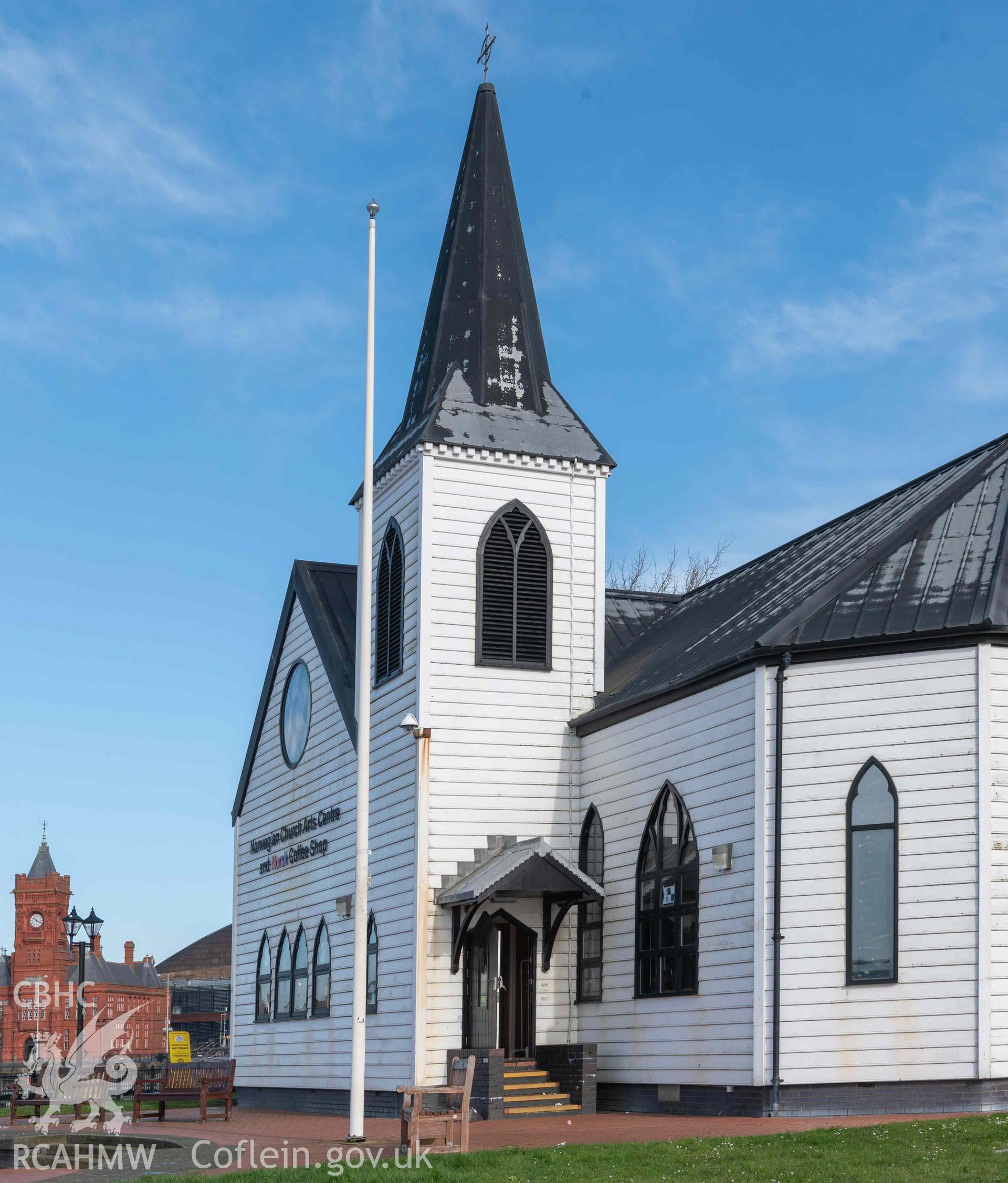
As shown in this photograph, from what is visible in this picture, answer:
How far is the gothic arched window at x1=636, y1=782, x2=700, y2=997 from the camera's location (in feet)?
71.4

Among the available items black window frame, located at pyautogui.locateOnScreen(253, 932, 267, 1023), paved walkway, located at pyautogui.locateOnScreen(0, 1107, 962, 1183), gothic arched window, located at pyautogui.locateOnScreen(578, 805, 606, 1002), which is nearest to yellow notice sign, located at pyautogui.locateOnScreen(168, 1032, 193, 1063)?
black window frame, located at pyautogui.locateOnScreen(253, 932, 267, 1023)

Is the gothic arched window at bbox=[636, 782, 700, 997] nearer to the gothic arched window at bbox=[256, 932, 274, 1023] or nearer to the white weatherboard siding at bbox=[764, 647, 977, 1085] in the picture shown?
the white weatherboard siding at bbox=[764, 647, 977, 1085]

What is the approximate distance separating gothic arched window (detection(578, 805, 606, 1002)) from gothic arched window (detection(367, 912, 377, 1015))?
3.44 metres

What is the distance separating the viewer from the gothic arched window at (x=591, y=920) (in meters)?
24.4

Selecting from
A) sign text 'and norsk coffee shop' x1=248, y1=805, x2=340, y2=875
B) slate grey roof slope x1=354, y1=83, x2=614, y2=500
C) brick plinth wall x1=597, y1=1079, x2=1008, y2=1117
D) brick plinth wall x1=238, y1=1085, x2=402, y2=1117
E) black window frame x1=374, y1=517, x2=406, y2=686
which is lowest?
brick plinth wall x1=238, y1=1085, x2=402, y2=1117

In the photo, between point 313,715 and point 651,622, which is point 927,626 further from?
point 313,715

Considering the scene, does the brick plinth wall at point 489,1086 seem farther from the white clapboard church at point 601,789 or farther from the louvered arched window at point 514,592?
the louvered arched window at point 514,592

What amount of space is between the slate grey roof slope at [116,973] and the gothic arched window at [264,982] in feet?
299

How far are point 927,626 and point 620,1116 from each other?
8.10 metres

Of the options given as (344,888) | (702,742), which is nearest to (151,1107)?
(344,888)

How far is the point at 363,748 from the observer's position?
64.8 feet

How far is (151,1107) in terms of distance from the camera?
32.2 meters

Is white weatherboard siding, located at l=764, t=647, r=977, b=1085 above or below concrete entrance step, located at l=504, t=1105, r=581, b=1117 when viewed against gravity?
above

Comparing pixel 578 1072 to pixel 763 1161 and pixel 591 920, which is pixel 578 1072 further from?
pixel 763 1161
